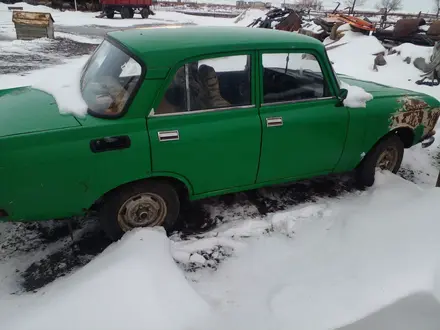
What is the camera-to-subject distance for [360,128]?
12.3ft

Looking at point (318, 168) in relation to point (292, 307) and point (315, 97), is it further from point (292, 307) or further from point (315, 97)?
point (292, 307)

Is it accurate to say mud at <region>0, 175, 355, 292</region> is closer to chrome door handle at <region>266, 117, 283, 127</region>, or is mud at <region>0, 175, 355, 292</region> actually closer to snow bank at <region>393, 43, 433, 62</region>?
chrome door handle at <region>266, 117, 283, 127</region>

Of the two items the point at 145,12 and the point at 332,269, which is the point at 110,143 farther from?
the point at 145,12

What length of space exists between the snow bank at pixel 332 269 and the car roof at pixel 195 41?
5.41ft

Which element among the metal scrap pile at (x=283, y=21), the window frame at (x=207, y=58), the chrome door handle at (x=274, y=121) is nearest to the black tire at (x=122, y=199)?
the window frame at (x=207, y=58)

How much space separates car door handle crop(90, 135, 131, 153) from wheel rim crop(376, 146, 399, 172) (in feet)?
9.65

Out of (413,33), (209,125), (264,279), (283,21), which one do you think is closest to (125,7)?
(283,21)

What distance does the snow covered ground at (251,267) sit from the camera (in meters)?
2.32

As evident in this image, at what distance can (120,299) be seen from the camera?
2330 mm

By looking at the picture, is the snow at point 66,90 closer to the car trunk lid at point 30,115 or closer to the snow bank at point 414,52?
the car trunk lid at point 30,115

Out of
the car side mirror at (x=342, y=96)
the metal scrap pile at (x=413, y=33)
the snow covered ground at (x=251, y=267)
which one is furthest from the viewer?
the metal scrap pile at (x=413, y=33)

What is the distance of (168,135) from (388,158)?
2813 millimetres

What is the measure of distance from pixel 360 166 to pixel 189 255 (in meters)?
2.30

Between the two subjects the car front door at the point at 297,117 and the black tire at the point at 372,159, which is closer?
the car front door at the point at 297,117
